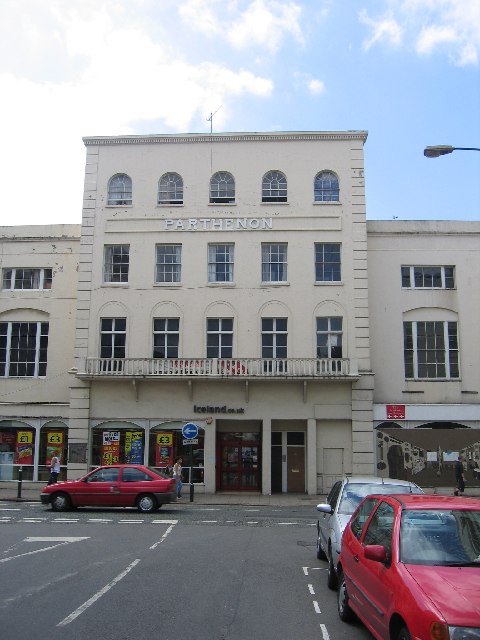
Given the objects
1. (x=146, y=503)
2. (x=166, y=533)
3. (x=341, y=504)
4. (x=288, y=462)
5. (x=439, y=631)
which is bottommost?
(x=166, y=533)

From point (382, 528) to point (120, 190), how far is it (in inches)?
1029

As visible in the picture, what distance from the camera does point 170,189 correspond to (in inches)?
1203

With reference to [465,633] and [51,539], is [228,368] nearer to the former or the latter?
[51,539]

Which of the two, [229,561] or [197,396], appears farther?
[197,396]

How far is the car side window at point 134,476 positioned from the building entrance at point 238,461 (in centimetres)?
864

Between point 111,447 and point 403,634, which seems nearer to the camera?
point 403,634

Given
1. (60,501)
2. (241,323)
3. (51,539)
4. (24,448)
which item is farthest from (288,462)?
(51,539)

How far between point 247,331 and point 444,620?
24.0m

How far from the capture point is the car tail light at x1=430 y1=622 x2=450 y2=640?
4816mm

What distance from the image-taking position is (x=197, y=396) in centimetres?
2841

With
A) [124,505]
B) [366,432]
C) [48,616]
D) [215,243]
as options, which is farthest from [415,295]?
[48,616]

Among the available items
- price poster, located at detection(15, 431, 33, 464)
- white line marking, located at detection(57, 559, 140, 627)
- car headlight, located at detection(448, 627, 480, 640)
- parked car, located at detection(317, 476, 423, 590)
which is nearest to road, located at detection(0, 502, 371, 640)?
white line marking, located at detection(57, 559, 140, 627)

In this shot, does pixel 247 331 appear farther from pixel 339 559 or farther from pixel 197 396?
pixel 339 559

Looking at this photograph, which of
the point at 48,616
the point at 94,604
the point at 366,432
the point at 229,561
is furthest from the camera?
the point at 366,432
